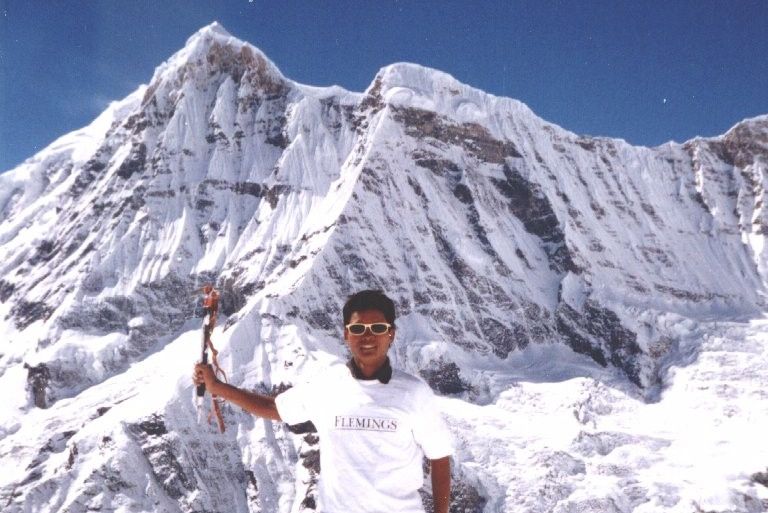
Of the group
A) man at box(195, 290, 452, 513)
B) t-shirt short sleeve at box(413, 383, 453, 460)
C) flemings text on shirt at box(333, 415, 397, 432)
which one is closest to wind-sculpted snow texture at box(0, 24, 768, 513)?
man at box(195, 290, 452, 513)

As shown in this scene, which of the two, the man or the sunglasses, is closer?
the man

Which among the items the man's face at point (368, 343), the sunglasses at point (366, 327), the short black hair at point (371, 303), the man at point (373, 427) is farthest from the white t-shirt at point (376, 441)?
the short black hair at point (371, 303)

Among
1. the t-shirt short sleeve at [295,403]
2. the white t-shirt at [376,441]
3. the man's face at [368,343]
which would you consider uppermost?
the man's face at [368,343]

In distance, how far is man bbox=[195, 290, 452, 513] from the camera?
5973 millimetres

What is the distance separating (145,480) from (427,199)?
228 feet

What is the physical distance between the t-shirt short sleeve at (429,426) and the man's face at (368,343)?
42cm

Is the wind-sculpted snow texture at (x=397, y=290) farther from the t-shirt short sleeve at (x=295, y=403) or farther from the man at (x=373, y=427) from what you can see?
the man at (x=373, y=427)

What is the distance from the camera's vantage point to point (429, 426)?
6117 millimetres

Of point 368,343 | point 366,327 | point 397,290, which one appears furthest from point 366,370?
point 397,290

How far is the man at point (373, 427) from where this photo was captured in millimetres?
5973

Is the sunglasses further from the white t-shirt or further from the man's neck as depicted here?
the white t-shirt

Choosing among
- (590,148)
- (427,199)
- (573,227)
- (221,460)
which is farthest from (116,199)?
(590,148)

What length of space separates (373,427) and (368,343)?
2.14 ft

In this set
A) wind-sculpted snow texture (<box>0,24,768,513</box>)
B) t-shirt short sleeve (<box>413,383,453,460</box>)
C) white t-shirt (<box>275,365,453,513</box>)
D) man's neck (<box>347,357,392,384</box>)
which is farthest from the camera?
wind-sculpted snow texture (<box>0,24,768,513</box>)
